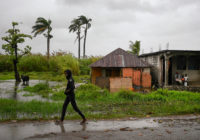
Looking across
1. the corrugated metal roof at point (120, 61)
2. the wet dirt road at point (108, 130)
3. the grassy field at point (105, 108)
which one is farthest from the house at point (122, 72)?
the wet dirt road at point (108, 130)

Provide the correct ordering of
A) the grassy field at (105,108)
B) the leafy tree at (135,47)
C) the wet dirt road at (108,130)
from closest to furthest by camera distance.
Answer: the wet dirt road at (108,130) → the grassy field at (105,108) → the leafy tree at (135,47)

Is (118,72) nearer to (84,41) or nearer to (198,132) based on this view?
(198,132)

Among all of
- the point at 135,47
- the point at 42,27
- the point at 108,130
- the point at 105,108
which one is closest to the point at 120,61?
the point at 105,108

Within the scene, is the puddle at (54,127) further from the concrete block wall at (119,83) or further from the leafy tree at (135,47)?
the leafy tree at (135,47)

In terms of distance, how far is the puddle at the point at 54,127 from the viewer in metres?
5.91

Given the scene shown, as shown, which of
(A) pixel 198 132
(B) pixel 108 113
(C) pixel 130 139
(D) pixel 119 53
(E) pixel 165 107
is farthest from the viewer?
(D) pixel 119 53

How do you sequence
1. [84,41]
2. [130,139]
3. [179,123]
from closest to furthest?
[130,139], [179,123], [84,41]

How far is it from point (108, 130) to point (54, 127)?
1703 millimetres

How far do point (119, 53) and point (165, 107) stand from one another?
10.1 m

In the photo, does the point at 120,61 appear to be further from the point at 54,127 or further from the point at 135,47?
the point at 135,47

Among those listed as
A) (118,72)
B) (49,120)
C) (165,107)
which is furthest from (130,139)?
(118,72)

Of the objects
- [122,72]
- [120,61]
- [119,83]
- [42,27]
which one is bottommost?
[119,83]

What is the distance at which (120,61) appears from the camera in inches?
703

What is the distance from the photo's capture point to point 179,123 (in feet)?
23.8
